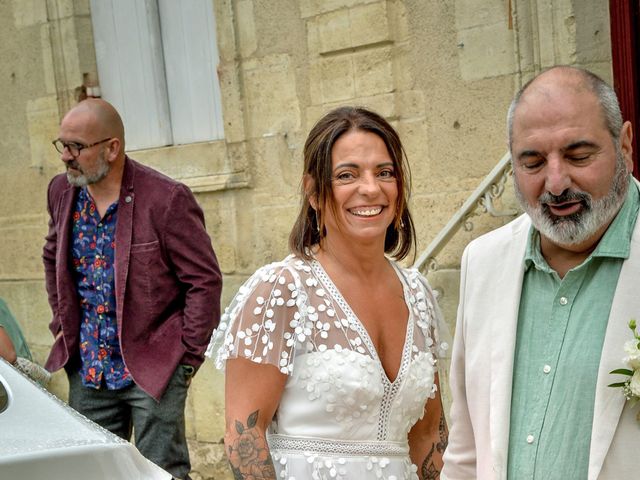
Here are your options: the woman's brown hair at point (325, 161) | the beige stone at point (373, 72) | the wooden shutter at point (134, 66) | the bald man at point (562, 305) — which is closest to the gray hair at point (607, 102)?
the bald man at point (562, 305)

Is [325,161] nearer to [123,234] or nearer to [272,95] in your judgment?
[123,234]

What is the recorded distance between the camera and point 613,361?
8.38ft

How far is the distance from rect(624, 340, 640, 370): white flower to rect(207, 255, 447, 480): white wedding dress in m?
0.89

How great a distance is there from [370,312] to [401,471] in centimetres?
49

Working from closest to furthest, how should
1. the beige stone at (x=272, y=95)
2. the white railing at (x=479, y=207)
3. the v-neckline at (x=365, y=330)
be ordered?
the v-neckline at (x=365, y=330), the white railing at (x=479, y=207), the beige stone at (x=272, y=95)

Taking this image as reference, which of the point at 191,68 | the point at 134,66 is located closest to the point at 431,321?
the point at 191,68

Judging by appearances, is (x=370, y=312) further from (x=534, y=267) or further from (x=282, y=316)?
(x=534, y=267)

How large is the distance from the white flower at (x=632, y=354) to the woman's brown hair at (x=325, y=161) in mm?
1057

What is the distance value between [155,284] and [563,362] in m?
2.96

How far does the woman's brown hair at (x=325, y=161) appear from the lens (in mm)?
3342

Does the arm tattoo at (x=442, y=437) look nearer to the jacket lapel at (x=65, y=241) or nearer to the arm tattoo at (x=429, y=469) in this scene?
the arm tattoo at (x=429, y=469)

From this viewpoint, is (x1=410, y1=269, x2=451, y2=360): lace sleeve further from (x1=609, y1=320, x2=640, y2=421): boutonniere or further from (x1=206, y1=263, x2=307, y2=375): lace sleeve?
(x1=609, y1=320, x2=640, y2=421): boutonniere

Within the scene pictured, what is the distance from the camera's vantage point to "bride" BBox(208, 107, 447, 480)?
3162mm

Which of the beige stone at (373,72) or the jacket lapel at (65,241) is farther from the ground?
the beige stone at (373,72)
